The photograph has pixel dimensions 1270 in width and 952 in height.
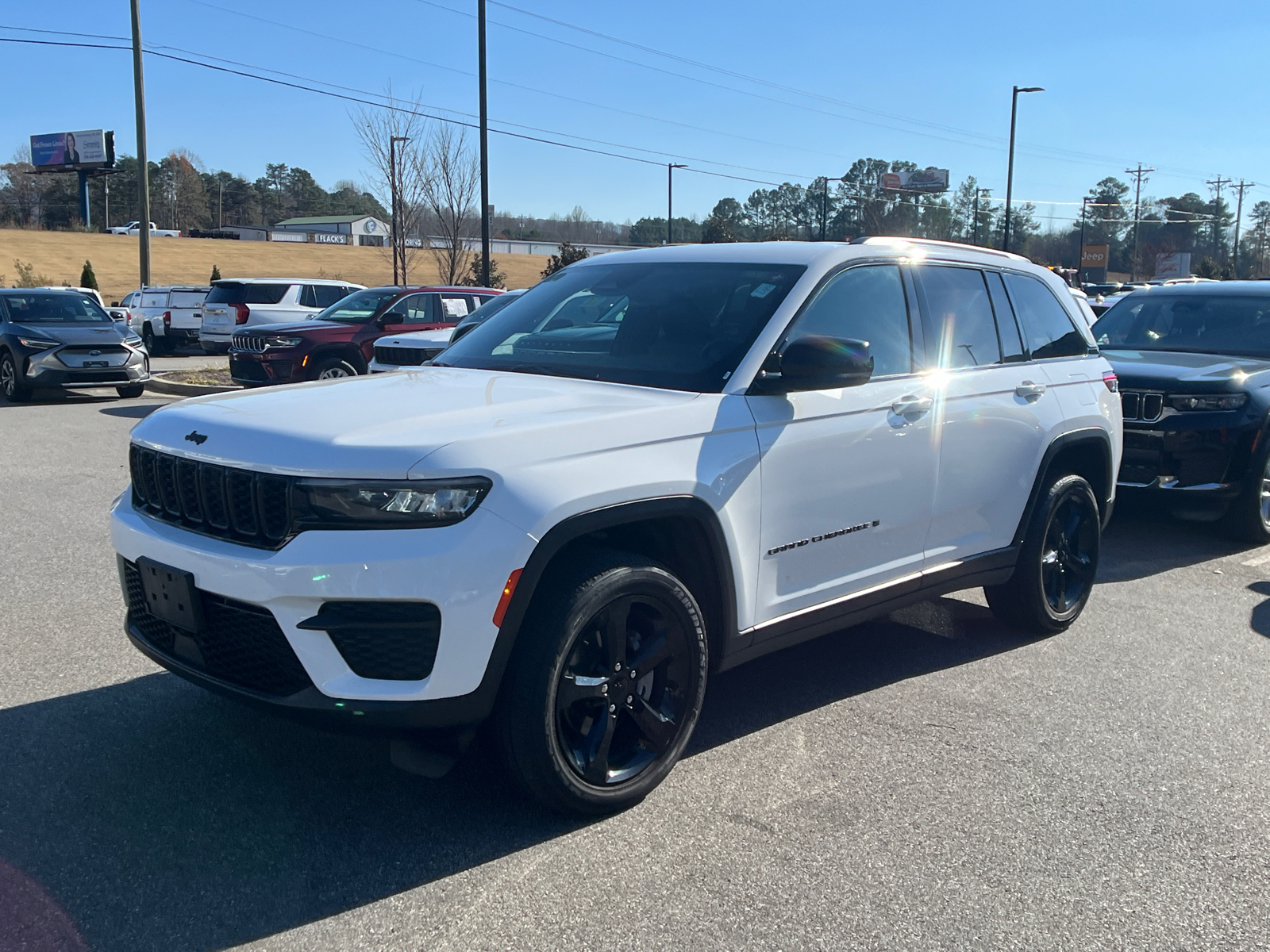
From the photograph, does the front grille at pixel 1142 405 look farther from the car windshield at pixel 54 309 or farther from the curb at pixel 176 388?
the car windshield at pixel 54 309

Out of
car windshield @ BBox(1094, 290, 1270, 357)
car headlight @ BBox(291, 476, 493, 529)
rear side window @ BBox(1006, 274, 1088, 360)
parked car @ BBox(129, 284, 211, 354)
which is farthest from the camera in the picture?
parked car @ BBox(129, 284, 211, 354)

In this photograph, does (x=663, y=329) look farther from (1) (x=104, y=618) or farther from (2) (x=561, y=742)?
(1) (x=104, y=618)

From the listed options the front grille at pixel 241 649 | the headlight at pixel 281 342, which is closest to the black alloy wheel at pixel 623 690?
the front grille at pixel 241 649

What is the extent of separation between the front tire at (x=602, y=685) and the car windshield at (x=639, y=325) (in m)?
0.82

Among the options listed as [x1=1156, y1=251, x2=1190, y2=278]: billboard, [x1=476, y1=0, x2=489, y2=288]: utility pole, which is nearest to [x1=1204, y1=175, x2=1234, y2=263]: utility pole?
[x1=1156, y1=251, x2=1190, y2=278]: billboard

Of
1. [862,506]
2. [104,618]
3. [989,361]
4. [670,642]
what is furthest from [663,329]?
[104,618]

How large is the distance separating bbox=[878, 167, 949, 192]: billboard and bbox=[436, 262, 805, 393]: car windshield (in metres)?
85.5

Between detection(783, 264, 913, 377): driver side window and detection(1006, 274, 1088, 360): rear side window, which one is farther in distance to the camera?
detection(1006, 274, 1088, 360): rear side window

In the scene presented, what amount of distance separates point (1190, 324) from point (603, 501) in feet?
24.0

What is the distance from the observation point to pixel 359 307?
1531 centimetres

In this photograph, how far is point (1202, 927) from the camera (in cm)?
290

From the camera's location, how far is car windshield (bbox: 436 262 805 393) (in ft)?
13.0

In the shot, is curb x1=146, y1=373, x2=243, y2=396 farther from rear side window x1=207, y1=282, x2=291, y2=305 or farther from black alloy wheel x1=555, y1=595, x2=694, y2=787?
black alloy wheel x1=555, y1=595, x2=694, y2=787

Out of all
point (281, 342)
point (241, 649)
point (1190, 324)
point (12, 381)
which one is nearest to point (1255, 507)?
point (1190, 324)
